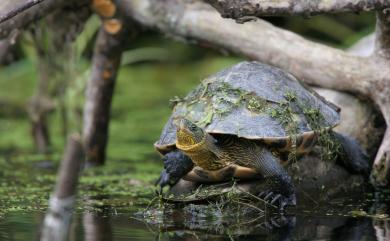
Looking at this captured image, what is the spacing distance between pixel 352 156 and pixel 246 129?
88cm

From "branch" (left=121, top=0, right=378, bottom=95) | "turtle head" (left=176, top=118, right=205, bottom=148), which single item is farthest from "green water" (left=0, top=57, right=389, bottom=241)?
"branch" (left=121, top=0, right=378, bottom=95)

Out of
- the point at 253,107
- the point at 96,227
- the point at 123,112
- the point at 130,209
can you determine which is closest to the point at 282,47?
the point at 253,107

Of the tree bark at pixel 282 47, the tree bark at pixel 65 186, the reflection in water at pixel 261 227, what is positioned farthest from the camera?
the tree bark at pixel 282 47

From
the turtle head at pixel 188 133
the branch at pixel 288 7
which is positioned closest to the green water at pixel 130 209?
the turtle head at pixel 188 133

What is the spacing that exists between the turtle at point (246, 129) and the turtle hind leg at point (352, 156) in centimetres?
18

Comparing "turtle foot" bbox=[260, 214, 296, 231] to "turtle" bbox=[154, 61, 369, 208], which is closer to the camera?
"turtle foot" bbox=[260, 214, 296, 231]

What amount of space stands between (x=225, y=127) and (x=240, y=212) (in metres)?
0.40

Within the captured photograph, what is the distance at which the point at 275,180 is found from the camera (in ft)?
11.8

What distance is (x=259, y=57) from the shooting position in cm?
488

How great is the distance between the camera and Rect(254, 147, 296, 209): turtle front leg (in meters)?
3.59

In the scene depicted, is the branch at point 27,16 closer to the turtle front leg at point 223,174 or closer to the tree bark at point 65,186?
the turtle front leg at point 223,174

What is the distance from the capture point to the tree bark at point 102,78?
515 centimetres

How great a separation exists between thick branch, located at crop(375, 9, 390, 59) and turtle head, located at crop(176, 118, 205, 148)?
124 centimetres

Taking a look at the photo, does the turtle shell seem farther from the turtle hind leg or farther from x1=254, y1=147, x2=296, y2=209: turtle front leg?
the turtle hind leg
